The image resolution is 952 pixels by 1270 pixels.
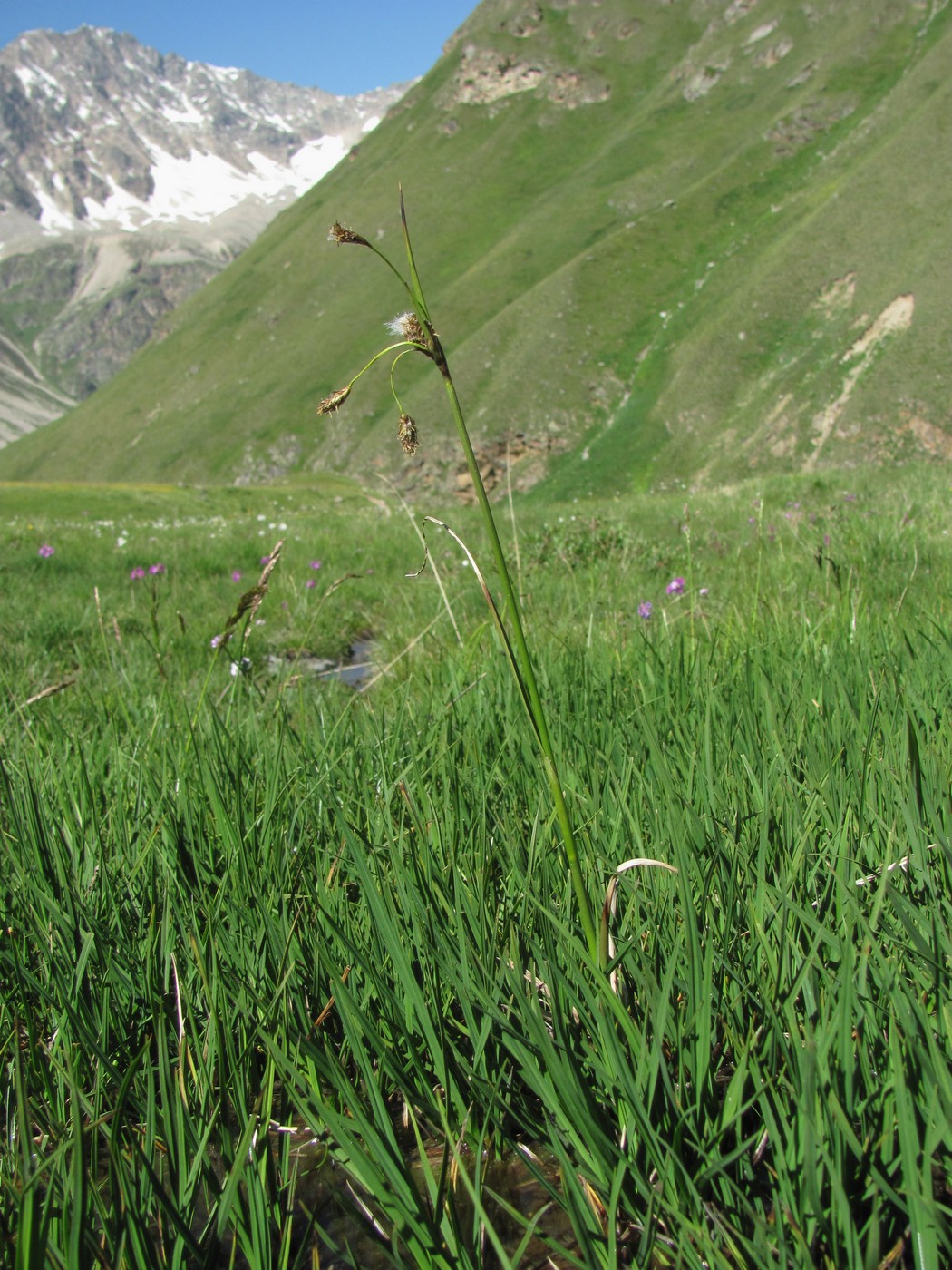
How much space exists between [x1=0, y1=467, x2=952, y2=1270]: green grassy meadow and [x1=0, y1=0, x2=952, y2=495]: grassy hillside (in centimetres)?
2537

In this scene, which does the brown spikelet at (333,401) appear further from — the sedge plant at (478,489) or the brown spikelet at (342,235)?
the brown spikelet at (342,235)

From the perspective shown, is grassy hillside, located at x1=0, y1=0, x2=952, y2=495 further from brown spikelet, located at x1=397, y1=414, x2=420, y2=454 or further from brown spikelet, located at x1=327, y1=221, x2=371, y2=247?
brown spikelet, located at x1=397, y1=414, x2=420, y2=454

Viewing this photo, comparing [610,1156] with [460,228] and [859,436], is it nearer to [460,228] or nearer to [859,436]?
[859,436]

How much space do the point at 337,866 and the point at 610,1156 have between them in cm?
71

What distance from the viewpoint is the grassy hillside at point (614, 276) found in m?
43.2

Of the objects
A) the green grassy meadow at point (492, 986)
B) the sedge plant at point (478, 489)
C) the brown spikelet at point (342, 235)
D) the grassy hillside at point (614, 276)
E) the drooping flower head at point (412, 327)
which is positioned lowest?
the green grassy meadow at point (492, 986)

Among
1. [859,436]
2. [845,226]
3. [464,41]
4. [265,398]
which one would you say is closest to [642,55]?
[464,41]

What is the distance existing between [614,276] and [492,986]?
7823cm

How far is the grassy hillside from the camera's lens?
4322cm

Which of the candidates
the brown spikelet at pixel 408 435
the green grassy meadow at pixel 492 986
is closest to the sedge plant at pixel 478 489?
the brown spikelet at pixel 408 435

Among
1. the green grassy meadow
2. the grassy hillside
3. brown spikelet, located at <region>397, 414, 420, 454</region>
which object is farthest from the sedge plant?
the grassy hillside

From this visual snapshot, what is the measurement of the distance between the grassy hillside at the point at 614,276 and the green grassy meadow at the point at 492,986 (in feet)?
83.2

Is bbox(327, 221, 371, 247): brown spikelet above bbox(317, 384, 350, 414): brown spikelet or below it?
above

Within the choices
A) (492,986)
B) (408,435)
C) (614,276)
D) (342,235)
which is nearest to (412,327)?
(408,435)
